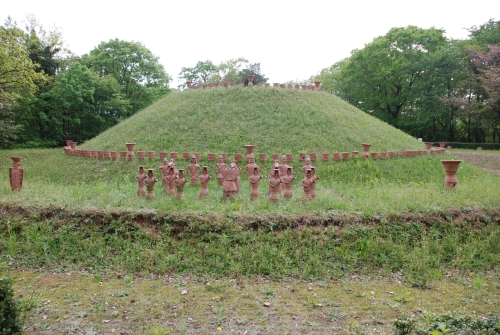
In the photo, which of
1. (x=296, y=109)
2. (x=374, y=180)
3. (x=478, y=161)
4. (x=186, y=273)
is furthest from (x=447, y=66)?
(x=186, y=273)

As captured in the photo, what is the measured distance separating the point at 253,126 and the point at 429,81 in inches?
914

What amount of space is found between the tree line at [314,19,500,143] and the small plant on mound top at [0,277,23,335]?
1209 inches

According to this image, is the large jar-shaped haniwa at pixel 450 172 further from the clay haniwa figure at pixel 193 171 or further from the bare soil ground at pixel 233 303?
the clay haniwa figure at pixel 193 171

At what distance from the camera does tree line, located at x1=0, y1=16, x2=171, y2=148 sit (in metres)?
26.0

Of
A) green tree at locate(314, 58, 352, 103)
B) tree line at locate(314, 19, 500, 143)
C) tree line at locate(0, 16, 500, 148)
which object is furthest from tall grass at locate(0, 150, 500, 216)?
green tree at locate(314, 58, 352, 103)

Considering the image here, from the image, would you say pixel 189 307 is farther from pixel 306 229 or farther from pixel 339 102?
pixel 339 102

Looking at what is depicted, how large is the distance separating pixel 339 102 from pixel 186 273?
17.9 metres

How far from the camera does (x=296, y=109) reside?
1850 cm

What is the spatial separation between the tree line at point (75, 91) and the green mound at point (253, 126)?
8247 millimetres

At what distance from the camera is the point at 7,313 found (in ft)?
11.3

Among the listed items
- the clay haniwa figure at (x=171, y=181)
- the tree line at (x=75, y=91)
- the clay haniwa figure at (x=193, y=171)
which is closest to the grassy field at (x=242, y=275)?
the clay haniwa figure at (x=171, y=181)

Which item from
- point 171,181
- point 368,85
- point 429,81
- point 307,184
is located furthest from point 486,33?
point 171,181

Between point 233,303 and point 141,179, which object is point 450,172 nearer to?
point 233,303

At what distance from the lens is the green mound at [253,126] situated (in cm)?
1548
